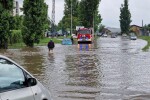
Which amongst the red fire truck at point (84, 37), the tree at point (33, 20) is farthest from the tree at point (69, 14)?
the tree at point (33, 20)

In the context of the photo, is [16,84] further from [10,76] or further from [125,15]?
[125,15]

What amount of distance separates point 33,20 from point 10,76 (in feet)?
149

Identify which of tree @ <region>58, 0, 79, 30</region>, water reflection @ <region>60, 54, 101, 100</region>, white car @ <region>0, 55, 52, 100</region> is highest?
tree @ <region>58, 0, 79, 30</region>

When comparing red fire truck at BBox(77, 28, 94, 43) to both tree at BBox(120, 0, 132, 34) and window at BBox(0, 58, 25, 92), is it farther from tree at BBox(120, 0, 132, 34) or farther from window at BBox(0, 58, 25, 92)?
tree at BBox(120, 0, 132, 34)

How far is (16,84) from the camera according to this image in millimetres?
6430

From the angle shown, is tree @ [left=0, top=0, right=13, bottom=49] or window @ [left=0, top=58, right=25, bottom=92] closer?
window @ [left=0, top=58, right=25, bottom=92]

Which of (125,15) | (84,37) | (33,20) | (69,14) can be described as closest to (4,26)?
A: (33,20)

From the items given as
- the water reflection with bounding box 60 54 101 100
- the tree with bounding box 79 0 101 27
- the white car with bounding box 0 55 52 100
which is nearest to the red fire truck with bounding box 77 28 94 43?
the tree with bounding box 79 0 101 27

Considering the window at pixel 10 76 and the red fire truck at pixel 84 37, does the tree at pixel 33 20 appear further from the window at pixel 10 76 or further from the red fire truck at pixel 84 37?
the window at pixel 10 76

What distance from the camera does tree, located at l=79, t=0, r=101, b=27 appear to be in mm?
93938

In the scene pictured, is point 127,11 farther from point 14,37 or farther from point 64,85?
point 64,85

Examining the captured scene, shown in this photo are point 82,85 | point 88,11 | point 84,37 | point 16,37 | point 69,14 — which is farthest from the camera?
point 69,14

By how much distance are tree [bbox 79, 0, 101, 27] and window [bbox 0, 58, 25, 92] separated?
87523 mm

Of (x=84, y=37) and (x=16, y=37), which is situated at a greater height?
(x=16, y=37)
